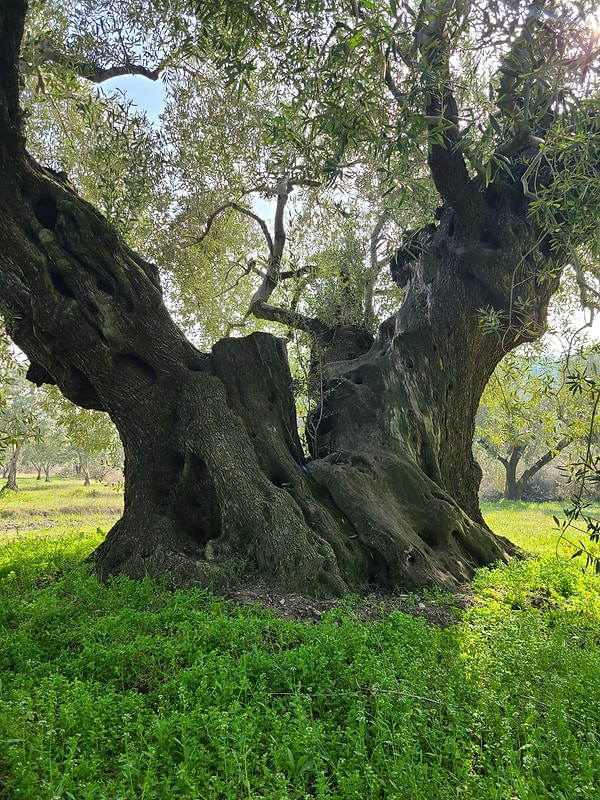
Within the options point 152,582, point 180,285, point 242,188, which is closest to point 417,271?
point 242,188

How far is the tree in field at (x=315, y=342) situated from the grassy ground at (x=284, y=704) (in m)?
1.38

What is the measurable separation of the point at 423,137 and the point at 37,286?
15.6 ft

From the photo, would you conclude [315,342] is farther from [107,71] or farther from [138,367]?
[107,71]

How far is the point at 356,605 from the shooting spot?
5219mm

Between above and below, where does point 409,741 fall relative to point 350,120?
below

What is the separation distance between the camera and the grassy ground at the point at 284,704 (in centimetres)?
252

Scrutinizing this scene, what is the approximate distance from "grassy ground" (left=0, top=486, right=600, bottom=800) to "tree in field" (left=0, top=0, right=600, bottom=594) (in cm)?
138

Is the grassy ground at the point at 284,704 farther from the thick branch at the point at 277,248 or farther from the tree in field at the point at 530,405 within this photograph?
the thick branch at the point at 277,248

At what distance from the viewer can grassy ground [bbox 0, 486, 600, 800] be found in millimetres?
2523

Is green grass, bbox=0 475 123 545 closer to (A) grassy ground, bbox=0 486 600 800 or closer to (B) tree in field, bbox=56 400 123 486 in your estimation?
(B) tree in field, bbox=56 400 123 486

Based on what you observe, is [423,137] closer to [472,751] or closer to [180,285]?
[472,751]

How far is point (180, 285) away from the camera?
1158cm

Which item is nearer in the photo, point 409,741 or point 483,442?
point 409,741

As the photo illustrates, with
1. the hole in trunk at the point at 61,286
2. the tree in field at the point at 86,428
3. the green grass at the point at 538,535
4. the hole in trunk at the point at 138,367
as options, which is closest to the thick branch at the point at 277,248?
the hole in trunk at the point at 138,367
